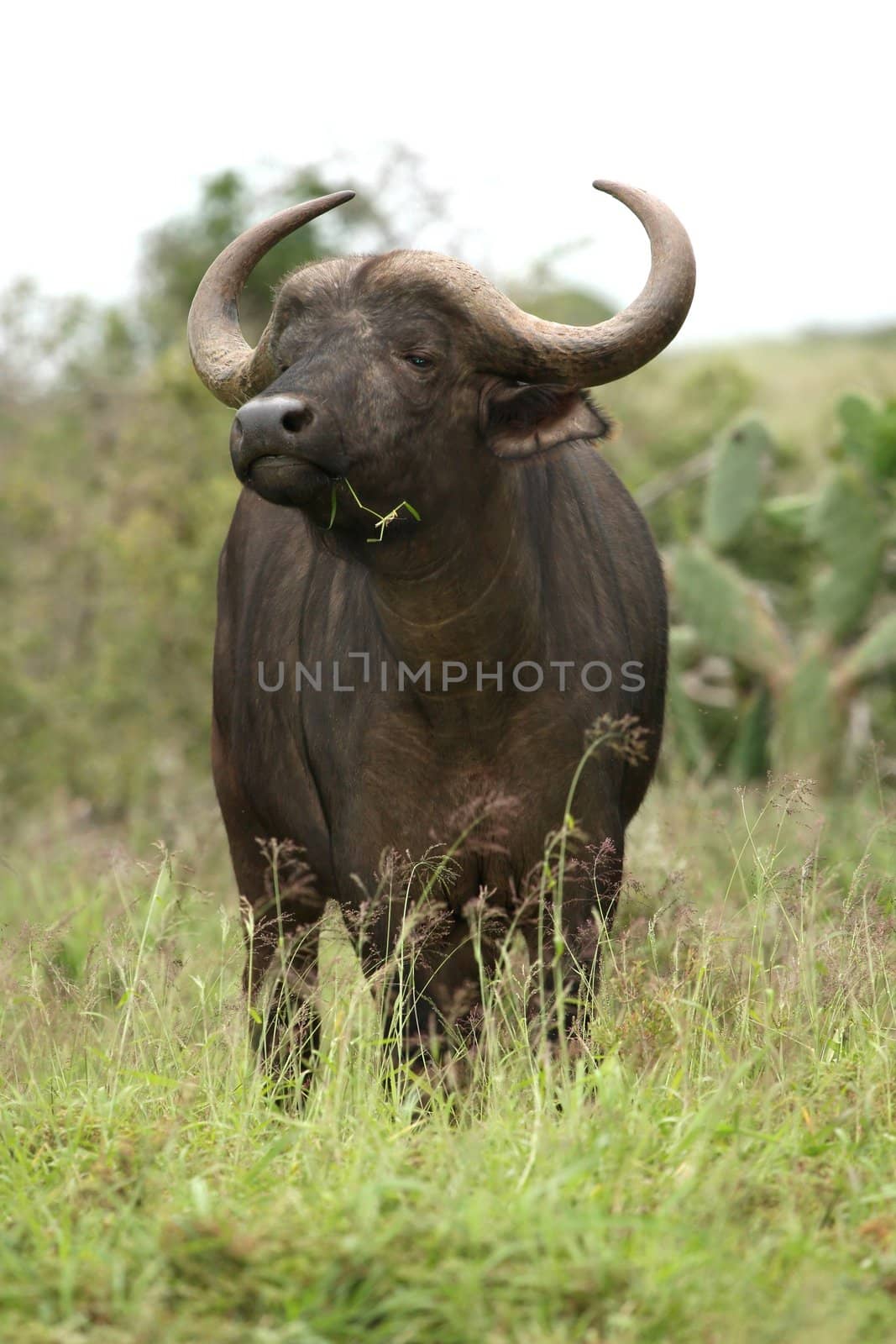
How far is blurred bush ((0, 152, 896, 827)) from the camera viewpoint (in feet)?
29.2

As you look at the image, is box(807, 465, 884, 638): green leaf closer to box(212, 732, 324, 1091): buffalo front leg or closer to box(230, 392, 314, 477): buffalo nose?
box(212, 732, 324, 1091): buffalo front leg

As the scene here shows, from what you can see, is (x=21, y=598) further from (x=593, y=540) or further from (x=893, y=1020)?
(x=893, y=1020)

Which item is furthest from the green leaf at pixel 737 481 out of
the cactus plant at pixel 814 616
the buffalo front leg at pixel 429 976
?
the buffalo front leg at pixel 429 976

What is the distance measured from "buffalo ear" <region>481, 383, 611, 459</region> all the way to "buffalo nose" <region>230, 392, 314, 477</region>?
1.87 ft

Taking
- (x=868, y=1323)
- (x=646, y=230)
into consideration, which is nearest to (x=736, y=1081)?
(x=868, y=1323)

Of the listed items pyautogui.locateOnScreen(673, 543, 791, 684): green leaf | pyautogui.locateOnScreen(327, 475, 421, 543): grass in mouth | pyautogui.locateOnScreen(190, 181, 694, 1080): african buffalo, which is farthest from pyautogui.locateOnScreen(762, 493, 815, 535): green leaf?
pyautogui.locateOnScreen(327, 475, 421, 543): grass in mouth

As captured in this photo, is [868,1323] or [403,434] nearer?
[868,1323]

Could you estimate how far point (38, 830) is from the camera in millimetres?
8531

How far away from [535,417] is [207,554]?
6.89m

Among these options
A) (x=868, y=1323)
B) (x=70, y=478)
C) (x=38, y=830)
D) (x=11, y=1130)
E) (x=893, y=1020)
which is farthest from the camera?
(x=70, y=478)

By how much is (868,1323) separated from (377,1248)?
77cm

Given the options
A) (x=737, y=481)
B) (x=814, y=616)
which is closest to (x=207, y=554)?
(x=737, y=481)

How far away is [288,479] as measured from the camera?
3.88 m

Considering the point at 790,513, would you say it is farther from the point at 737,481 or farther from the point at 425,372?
the point at 425,372
